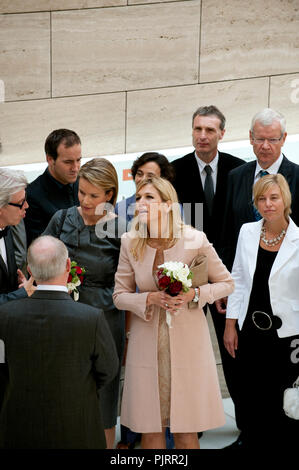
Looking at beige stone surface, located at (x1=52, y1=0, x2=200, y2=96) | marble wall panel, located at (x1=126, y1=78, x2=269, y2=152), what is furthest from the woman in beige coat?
marble wall panel, located at (x1=126, y1=78, x2=269, y2=152)

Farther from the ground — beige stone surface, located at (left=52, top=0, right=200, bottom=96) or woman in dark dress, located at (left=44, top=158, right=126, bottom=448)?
beige stone surface, located at (left=52, top=0, right=200, bottom=96)

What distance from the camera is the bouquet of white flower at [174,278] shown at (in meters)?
3.54

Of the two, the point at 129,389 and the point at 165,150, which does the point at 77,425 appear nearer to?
the point at 129,389

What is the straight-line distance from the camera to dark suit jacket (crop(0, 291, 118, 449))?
3035 millimetres

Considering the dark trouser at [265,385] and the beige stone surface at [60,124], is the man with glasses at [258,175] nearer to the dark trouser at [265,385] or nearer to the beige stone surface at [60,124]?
the dark trouser at [265,385]

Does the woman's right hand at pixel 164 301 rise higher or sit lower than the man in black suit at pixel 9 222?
lower

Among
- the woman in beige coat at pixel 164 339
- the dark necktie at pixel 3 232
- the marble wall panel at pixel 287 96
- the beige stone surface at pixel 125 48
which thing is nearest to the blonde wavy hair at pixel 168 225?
the woman in beige coat at pixel 164 339

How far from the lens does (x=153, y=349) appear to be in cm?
376

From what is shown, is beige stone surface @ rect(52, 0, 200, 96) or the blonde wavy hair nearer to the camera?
the blonde wavy hair

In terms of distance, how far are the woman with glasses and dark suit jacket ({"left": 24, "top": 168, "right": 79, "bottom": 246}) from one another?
1.26m

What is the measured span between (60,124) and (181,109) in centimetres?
123

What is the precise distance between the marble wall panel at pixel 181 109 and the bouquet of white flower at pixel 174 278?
324 centimetres

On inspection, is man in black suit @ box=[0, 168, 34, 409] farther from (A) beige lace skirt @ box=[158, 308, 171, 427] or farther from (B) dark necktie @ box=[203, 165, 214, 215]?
(B) dark necktie @ box=[203, 165, 214, 215]

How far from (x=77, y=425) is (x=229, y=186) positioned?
2.34 m
